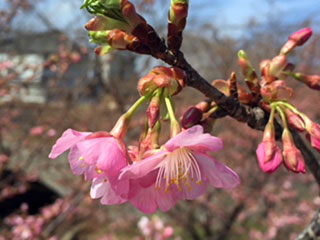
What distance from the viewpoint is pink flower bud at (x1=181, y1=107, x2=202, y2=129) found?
28.9 inches

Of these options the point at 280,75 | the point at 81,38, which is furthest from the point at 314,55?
the point at 280,75

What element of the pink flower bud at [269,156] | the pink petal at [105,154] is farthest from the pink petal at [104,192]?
the pink flower bud at [269,156]

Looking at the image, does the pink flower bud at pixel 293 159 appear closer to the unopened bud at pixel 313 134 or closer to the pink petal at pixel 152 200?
the unopened bud at pixel 313 134

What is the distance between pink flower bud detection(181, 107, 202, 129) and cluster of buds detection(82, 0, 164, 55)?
18 centimetres

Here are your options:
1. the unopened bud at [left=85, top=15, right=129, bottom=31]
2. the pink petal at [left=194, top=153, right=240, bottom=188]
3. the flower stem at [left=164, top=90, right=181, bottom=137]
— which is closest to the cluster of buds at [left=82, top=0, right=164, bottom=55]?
the unopened bud at [left=85, top=15, right=129, bottom=31]

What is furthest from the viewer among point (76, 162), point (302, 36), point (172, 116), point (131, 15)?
point (302, 36)

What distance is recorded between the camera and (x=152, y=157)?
0.62 metres

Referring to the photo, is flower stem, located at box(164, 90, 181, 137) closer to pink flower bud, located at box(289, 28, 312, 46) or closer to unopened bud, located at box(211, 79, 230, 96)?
unopened bud, located at box(211, 79, 230, 96)

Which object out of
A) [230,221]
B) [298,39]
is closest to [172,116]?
[298,39]

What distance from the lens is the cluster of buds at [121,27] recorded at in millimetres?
573

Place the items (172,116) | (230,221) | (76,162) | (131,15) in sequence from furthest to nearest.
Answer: (230,221), (76,162), (172,116), (131,15)

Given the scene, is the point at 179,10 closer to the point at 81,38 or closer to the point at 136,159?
the point at 136,159

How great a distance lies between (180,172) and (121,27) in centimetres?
37

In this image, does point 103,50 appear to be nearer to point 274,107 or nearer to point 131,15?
point 131,15
